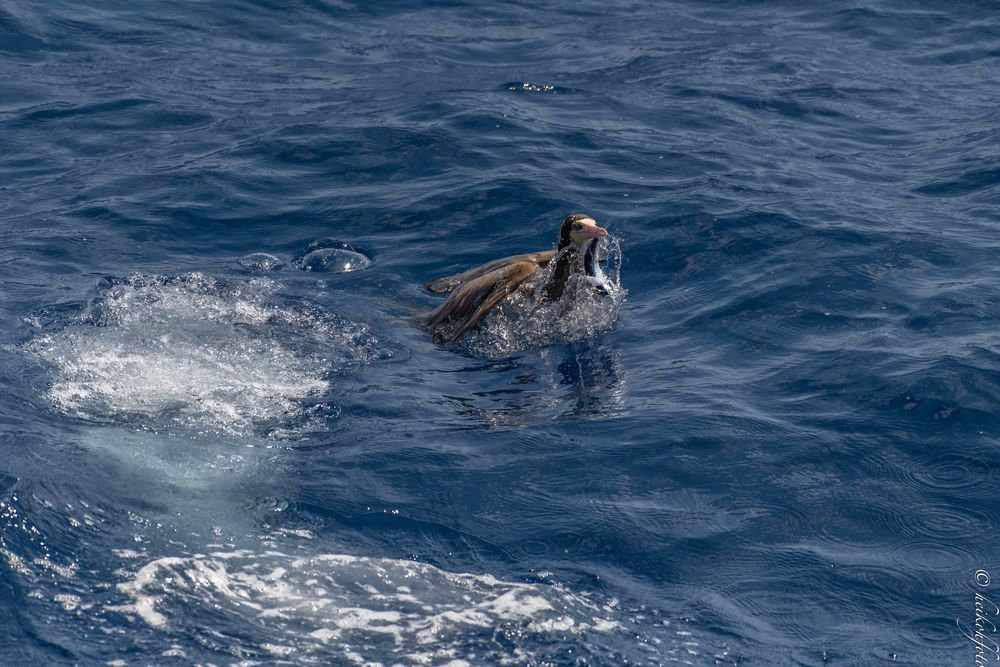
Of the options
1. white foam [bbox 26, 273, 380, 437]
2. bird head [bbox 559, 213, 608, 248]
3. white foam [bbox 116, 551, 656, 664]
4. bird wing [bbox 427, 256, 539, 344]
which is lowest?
white foam [bbox 116, 551, 656, 664]

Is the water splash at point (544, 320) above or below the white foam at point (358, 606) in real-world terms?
above

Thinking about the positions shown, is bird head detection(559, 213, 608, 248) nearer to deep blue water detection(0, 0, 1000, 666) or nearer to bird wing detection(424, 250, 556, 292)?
bird wing detection(424, 250, 556, 292)

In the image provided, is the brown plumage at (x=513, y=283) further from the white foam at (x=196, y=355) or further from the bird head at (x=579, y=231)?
the white foam at (x=196, y=355)

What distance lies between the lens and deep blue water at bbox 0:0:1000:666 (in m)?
6.70

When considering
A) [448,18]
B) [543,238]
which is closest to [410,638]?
[543,238]

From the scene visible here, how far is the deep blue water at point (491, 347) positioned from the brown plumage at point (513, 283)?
267 millimetres

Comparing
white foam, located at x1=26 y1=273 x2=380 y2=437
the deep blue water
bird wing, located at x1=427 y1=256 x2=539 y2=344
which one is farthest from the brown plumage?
white foam, located at x1=26 y1=273 x2=380 y2=437

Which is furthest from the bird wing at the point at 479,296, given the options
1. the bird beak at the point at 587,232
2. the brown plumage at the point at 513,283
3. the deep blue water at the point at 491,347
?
the bird beak at the point at 587,232

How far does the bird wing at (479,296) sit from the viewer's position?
10164 mm

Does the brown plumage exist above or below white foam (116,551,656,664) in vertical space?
above

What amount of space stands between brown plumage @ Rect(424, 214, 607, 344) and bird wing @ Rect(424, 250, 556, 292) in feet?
0.07

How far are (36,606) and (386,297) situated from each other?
515 cm

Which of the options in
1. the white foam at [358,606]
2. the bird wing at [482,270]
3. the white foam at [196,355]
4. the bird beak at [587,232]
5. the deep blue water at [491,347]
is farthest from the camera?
the bird wing at [482,270]

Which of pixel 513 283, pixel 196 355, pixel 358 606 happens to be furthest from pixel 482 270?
pixel 358 606
